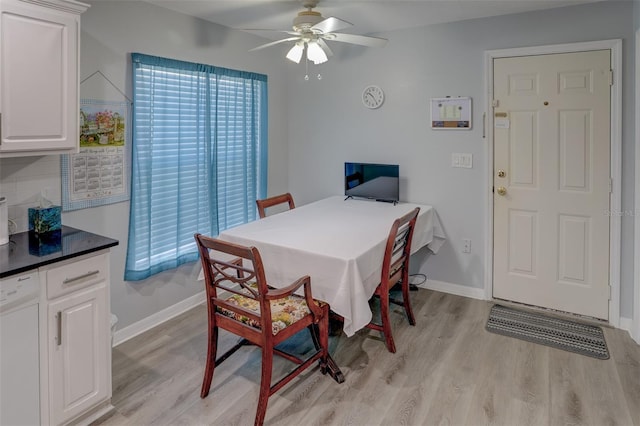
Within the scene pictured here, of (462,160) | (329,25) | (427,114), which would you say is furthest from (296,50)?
(462,160)

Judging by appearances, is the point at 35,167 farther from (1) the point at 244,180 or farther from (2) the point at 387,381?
(2) the point at 387,381

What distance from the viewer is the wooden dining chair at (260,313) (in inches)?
79.7

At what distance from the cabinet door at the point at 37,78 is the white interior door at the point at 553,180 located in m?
3.01

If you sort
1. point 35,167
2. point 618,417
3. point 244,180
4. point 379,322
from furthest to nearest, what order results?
point 244,180 → point 379,322 → point 35,167 → point 618,417

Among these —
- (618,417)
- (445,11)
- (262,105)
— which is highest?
(445,11)

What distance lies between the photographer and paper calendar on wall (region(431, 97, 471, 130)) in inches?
140

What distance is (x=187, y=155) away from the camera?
3.34m

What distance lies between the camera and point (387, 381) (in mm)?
2488

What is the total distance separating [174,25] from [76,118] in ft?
4.23

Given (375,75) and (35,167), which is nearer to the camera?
(35,167)

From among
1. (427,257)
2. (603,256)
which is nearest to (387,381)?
(427,257)

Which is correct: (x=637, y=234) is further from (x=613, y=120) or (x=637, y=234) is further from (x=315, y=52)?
(x=315, y=52)

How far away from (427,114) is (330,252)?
6.51 ft

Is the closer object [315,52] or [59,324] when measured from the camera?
[59,324]
